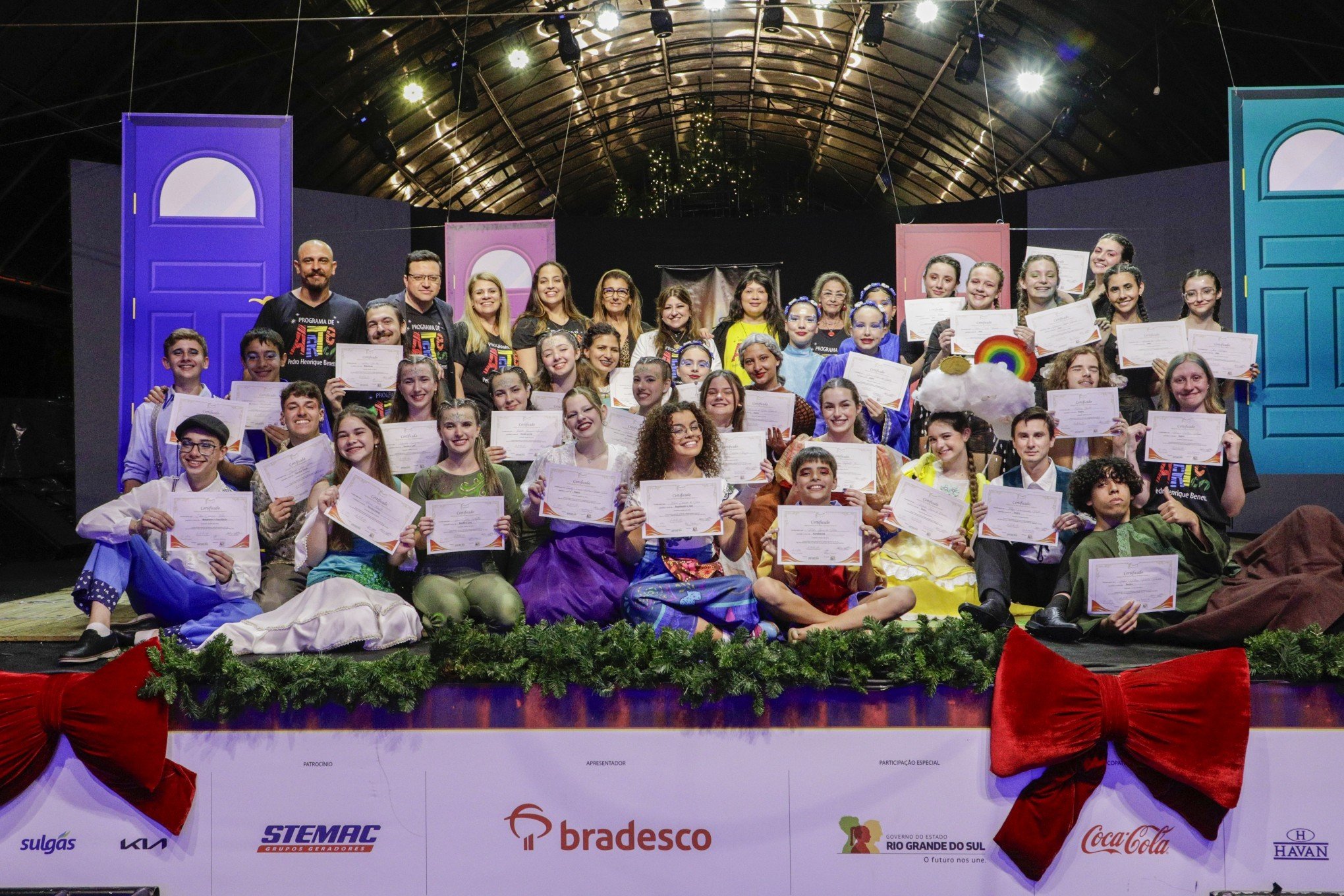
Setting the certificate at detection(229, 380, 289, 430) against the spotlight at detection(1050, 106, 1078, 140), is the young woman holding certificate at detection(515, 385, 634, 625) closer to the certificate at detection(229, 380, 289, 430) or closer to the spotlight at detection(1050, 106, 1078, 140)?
the certificate at detection(229, 380, 289, 430)

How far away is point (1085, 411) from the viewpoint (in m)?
4.23

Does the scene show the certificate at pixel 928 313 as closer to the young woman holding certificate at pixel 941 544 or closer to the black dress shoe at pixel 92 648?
the young woman holding certificate at pixel 941 544

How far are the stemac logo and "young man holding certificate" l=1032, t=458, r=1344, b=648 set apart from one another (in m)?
0.71

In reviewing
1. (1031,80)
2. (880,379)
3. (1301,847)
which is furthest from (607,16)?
(1301,847)

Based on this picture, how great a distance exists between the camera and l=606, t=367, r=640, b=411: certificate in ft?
15.7

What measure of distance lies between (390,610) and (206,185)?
11.5 feet

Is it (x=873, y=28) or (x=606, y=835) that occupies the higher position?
(x=873, y=28)

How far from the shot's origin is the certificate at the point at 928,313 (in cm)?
533

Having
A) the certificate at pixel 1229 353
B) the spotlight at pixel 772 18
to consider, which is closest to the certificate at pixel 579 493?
the certificate at pixel 1229 353

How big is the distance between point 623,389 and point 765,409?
2.65ft

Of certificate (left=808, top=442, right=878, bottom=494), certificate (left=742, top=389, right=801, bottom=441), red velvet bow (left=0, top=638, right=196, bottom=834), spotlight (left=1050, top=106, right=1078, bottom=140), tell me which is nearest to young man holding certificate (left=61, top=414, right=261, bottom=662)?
red velvet bow (left=0, top=638, right=196, bottom=834)

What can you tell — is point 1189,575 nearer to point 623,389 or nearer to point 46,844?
point 623,389

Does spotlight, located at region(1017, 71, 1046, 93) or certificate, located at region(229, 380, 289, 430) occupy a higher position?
spotlight, located at region(1017, 71, 1046, 93)

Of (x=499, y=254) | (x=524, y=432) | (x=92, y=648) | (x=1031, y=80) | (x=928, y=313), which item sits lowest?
(x=92, y=648)
